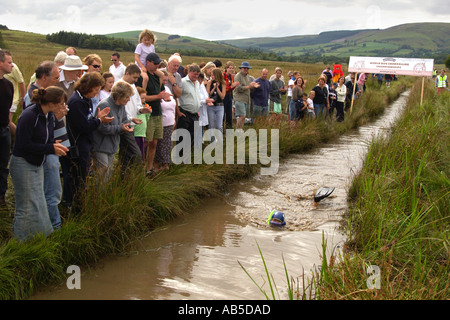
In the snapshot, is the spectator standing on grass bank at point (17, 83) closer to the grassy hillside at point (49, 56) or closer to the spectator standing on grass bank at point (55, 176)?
the spectator standing on grass bank at point (55, 176)

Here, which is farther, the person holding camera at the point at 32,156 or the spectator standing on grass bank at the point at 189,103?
the spectator standing on grass bank at the point at 189,103

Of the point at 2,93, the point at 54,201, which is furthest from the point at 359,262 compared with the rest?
the point at 2,93

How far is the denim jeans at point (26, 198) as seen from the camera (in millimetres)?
5148

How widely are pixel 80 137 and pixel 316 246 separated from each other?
134 inches

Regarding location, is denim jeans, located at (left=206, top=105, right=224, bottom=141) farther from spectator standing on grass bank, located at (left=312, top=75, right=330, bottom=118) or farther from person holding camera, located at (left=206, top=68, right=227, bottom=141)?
spectator standing on grass bank, located at (left=312, top=75, right=330, bottom=118)

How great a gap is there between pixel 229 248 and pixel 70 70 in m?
3.42

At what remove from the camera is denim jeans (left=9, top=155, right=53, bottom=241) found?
5.15m

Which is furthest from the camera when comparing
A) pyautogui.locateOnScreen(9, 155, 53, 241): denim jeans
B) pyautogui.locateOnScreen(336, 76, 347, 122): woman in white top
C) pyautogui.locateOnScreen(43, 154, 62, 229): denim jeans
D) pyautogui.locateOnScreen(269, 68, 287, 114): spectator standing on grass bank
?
pyautogui.locateOnScreen(336, 76, 347, 122): woman in white top

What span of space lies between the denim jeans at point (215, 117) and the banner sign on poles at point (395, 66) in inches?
452

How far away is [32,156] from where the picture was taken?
5.16 meters

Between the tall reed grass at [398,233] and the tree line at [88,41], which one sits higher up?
the tree line at [88,41]

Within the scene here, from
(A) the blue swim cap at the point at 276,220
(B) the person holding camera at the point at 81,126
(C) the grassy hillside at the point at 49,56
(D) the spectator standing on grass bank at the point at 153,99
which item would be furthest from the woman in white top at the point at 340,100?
(B) the person holding camera at the point at 81,126

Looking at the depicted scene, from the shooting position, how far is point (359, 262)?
4730mm
